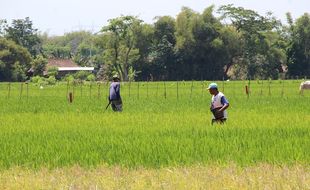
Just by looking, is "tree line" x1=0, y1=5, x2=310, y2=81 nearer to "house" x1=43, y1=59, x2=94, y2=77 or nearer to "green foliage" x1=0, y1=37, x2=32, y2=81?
"green foliage" x1=0, y1=37, x2=32, y2=81

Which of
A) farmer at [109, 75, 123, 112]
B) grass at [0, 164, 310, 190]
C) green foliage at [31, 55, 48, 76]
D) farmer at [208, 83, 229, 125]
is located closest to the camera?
grass at [0, 164, 310, 190]

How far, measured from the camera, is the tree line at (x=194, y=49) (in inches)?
2574

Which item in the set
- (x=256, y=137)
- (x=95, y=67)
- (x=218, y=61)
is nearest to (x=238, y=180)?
(x=256, y=137)

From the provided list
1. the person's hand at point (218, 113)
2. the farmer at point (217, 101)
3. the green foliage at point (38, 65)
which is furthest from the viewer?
the green foliage at point (38, 65)

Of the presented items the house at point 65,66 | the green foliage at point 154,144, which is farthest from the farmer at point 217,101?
the house at point 65,66

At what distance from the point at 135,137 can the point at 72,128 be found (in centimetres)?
249

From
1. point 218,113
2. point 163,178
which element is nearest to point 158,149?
point 163,178

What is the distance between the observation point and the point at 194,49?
65.1m

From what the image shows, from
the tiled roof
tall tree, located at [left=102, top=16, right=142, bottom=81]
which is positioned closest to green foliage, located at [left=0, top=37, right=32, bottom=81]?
tall tree, located at [left=102, top=16, right=142, bottom=81]

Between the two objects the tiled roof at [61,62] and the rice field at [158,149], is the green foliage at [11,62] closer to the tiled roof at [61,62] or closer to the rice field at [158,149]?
the tiled roof at [61,62]

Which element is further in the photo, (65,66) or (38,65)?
(65,66)

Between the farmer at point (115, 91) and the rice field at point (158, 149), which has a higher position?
the farmer at point (115, 91)

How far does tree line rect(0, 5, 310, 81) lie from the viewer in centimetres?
6538

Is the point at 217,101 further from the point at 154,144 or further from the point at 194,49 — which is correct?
the point at 194,49
